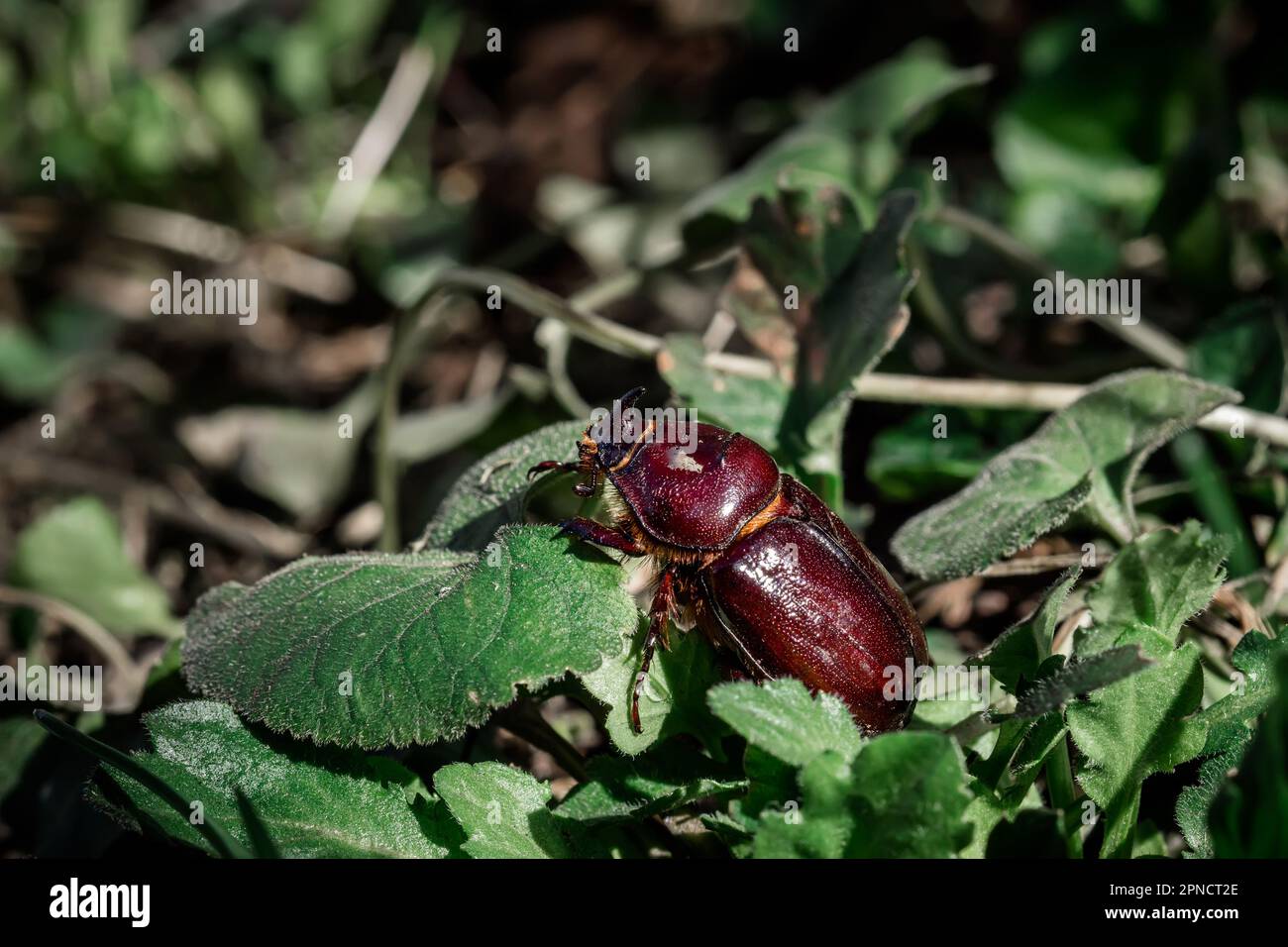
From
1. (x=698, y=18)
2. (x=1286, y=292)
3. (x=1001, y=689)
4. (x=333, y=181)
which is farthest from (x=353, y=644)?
(x=698, y=18)

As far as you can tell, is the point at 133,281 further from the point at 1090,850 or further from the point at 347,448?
the point at 1090,850

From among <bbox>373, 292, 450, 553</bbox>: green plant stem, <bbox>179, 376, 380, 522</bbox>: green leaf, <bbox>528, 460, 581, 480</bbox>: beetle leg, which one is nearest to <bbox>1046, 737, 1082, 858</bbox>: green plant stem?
<bbox>528, 460, 581, 480</bbox>: beetle leg

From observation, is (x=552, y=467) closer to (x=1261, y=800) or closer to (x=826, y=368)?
(x=826, y=368)

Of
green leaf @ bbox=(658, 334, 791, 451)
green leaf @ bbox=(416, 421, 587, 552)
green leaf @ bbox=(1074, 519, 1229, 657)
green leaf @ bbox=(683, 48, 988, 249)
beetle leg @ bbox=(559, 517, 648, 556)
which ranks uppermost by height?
green leaf @ bbox=(683, 48, 988, 249)

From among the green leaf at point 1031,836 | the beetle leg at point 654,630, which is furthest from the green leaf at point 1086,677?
the beetle leg at point 654,630

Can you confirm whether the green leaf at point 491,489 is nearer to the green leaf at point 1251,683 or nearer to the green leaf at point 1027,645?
the green leaf at point 1027,645

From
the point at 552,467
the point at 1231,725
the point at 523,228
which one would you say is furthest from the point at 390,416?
the point at 1231,725

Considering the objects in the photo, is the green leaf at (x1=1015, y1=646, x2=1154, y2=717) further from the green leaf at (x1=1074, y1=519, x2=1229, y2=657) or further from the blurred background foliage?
the blurred background foliage
